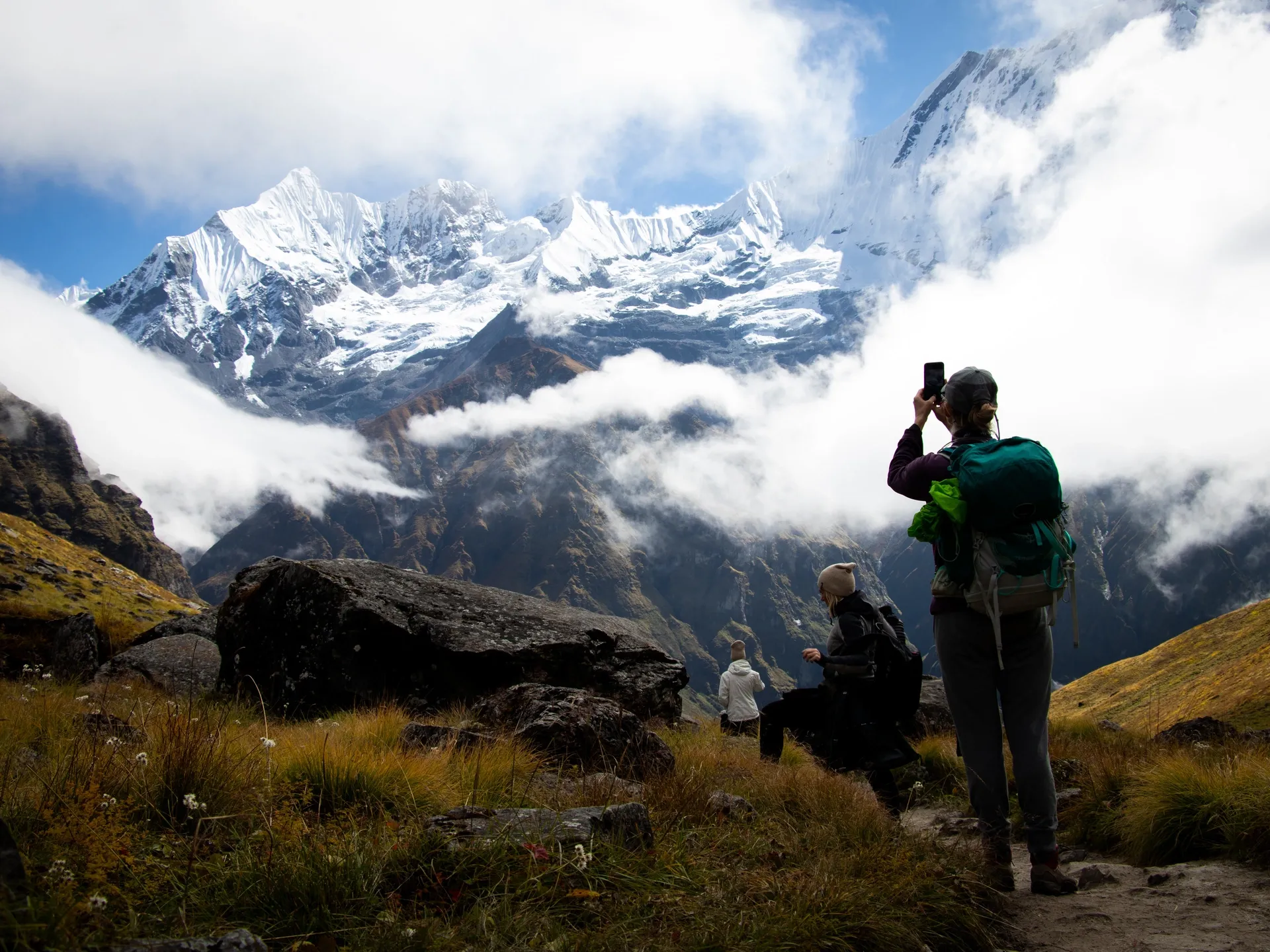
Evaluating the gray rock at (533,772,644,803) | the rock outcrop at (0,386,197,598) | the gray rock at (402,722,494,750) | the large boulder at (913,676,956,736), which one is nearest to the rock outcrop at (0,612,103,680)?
the gray rock at (402,722,494,750)

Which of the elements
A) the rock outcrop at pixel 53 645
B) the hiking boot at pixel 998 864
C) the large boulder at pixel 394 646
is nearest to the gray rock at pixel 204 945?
the hiking boot at pixel 998 864

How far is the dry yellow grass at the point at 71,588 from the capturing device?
49.6 ft

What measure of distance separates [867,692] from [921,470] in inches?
82.2

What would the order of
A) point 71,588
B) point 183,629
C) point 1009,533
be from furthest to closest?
point 71,588 → point 183,629 → point 1009,533

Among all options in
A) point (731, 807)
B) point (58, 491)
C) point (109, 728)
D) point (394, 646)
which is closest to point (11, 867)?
point (109, 728)

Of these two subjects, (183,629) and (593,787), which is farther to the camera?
(183,629)

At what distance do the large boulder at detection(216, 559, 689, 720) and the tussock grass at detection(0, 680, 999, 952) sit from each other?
15.3 ft

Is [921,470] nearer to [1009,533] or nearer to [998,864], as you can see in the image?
[1009,533]

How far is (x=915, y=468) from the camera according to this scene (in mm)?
5641

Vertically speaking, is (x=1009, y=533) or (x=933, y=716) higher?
(x=1009, y=533)

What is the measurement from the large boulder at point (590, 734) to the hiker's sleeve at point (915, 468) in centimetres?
305

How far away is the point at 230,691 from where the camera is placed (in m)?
11.0

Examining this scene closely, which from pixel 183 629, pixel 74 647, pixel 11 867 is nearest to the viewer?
pixel 11 867

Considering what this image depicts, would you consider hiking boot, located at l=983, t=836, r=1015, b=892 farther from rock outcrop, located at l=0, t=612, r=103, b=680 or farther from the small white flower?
rock outcrop, located at l=0, t=612, r=103, b=680
